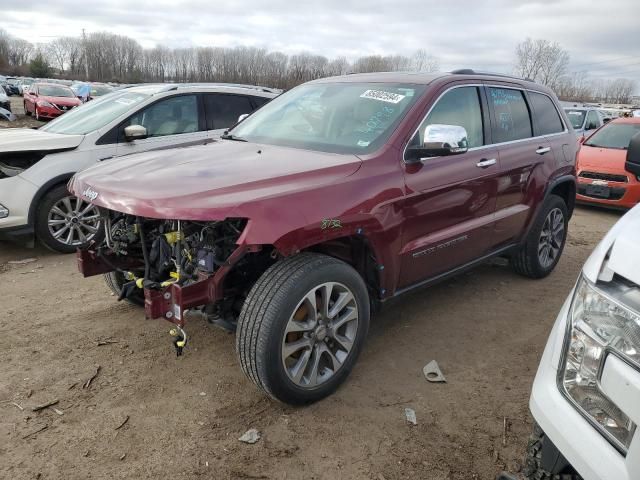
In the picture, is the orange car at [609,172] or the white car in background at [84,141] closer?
the white car in background at [84,141]

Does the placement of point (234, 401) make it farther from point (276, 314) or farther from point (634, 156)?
point (634, 156)

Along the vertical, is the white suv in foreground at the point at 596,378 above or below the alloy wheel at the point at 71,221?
above

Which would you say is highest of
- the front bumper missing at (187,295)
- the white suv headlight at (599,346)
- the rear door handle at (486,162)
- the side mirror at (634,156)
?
the side mirror at (634,156)

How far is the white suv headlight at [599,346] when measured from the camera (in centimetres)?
143

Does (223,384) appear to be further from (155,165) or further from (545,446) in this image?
(545,446)

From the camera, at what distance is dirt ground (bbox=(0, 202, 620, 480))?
2.46 m

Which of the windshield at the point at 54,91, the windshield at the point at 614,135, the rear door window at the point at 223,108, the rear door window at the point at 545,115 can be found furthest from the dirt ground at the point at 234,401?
the windshield at the point at 54,91

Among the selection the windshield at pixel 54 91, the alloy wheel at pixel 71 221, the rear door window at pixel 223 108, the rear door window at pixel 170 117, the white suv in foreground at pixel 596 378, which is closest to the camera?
the white suv in foreground at pixel 596 378

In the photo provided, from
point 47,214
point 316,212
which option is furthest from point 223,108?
point 316,212

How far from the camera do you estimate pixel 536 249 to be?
471 cm

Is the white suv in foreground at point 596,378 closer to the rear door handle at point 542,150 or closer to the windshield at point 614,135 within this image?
the rear door handle at point 542,150

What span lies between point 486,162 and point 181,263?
7.70 feet

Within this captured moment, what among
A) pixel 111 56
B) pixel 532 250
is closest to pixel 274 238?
pixel 532 250

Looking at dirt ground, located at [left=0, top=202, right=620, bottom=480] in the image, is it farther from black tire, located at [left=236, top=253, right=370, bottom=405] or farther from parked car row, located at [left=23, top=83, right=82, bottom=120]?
parked car row, located at [left=23, top=83, right=82, bottom=120]
